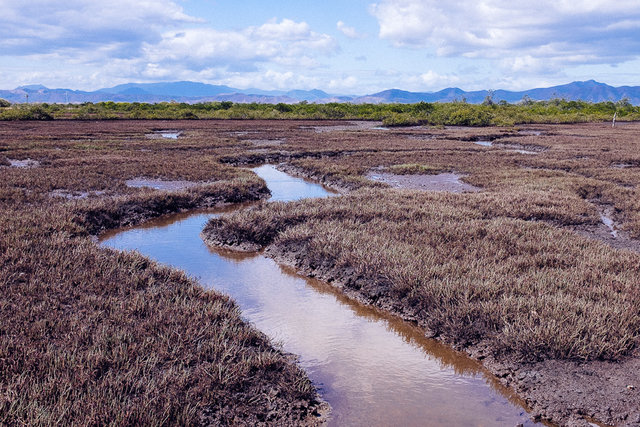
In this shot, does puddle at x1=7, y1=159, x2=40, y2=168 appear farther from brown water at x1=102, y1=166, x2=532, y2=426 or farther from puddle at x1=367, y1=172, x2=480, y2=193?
puddle at x1=367, y1=172, x2=480, y2=193

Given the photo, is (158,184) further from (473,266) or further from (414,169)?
(473,266)

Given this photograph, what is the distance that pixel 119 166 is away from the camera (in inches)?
874

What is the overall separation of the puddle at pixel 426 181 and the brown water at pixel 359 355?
1071cm

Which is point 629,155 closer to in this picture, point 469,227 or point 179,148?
point 469,227

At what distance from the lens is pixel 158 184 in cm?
1898

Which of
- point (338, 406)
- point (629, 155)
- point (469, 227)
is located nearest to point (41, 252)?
point (338, 406)

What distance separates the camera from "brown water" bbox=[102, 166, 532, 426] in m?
5.31

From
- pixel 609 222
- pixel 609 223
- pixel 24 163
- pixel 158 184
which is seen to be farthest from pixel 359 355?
pixel 24 163

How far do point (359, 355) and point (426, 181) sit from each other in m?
15.6

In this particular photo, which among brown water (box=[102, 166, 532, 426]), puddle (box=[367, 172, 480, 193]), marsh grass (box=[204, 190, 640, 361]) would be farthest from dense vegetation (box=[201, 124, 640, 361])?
puddle (box=[367, 172, 480, 193])

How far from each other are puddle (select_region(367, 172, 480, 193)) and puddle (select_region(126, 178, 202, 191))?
8.33 m

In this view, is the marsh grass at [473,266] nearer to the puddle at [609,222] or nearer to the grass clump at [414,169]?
the puddle at [609,222]

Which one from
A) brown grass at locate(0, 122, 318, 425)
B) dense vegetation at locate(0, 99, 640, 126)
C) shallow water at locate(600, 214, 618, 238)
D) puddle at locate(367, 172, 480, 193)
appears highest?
dense vegetation at locate(0, 99, 640, 126)

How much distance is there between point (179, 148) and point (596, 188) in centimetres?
2559
